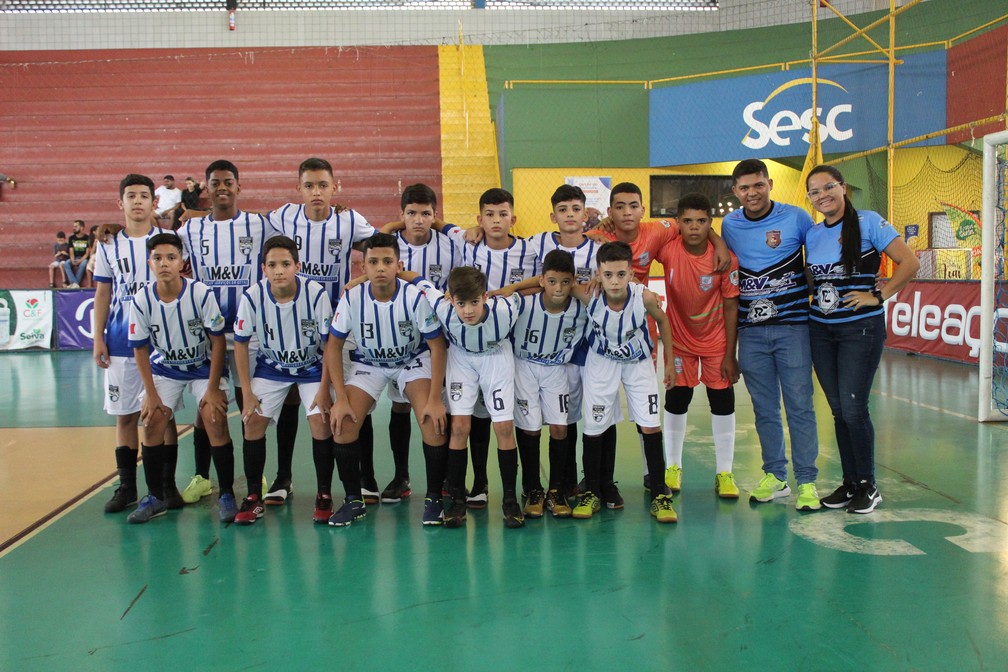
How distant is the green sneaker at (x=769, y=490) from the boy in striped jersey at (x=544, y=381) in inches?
41.5

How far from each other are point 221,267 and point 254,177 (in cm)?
1429

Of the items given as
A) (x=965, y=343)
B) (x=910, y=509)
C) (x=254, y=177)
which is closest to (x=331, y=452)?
(x=910, y=509)

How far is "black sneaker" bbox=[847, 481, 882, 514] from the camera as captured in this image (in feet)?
14.0

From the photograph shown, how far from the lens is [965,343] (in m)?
9.70

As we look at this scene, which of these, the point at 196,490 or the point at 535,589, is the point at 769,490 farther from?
the point at 196,490

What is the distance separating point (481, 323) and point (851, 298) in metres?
1.90

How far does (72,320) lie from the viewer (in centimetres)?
1375

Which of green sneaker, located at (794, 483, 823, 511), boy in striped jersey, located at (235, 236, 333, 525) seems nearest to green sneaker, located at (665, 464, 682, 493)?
green sneaker, located at (794, 483, 823, 511)

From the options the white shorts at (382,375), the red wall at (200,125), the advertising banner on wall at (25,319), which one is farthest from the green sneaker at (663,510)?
the red wall at (200,125)

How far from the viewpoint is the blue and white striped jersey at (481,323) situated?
→ 165 inches

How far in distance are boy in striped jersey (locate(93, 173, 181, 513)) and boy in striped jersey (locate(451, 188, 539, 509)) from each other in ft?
5.65

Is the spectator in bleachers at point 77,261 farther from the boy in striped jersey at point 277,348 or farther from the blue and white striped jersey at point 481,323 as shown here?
the blue and white striped jersey at point 481,323

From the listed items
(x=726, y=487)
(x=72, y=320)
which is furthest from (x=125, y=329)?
(x=72, y=320)

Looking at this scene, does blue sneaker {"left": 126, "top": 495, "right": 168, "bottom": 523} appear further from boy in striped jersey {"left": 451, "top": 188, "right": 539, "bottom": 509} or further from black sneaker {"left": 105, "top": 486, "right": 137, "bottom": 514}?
boy in striped jersey {"left": 451, "top": 188, "right": 539, "bottom": 509}
